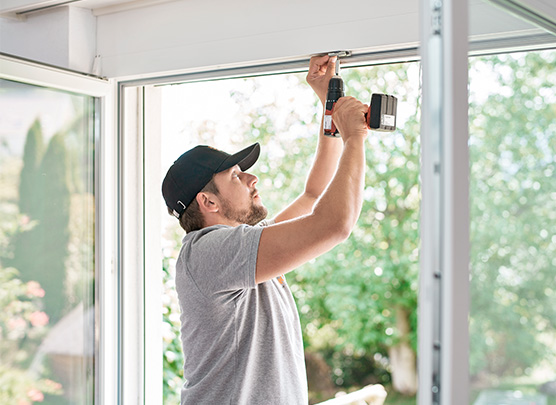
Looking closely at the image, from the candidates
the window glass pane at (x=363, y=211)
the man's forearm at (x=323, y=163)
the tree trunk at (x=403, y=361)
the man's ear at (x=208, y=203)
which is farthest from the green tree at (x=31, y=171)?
the tree trunk at (x=403, y=361)

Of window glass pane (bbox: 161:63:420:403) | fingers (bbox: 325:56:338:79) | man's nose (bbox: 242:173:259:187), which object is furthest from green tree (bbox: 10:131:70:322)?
window glass pane (bbox: 161:63:420:403)

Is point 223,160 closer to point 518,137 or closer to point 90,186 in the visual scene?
point 90,186

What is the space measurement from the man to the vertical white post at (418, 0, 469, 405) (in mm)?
505

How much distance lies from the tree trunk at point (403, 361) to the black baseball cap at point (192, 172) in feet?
14.4

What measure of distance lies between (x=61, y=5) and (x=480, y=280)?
1.84m

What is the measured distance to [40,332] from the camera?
2.07 m

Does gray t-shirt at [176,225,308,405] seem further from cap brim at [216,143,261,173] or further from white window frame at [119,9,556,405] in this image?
white window frame at [119,9,556,405]

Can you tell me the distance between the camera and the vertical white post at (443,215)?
936mm

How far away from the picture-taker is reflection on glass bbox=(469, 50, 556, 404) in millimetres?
1035

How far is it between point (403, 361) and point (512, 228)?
5019 mm

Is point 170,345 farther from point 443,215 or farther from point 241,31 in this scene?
point 443,215

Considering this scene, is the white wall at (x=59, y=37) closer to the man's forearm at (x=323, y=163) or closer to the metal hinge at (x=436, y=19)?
the man's forearm at (x=323, y=163)

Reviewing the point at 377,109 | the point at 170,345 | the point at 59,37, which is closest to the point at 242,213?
the point at 377,109

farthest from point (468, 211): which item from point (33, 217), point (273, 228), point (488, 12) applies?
point (33, 217)
